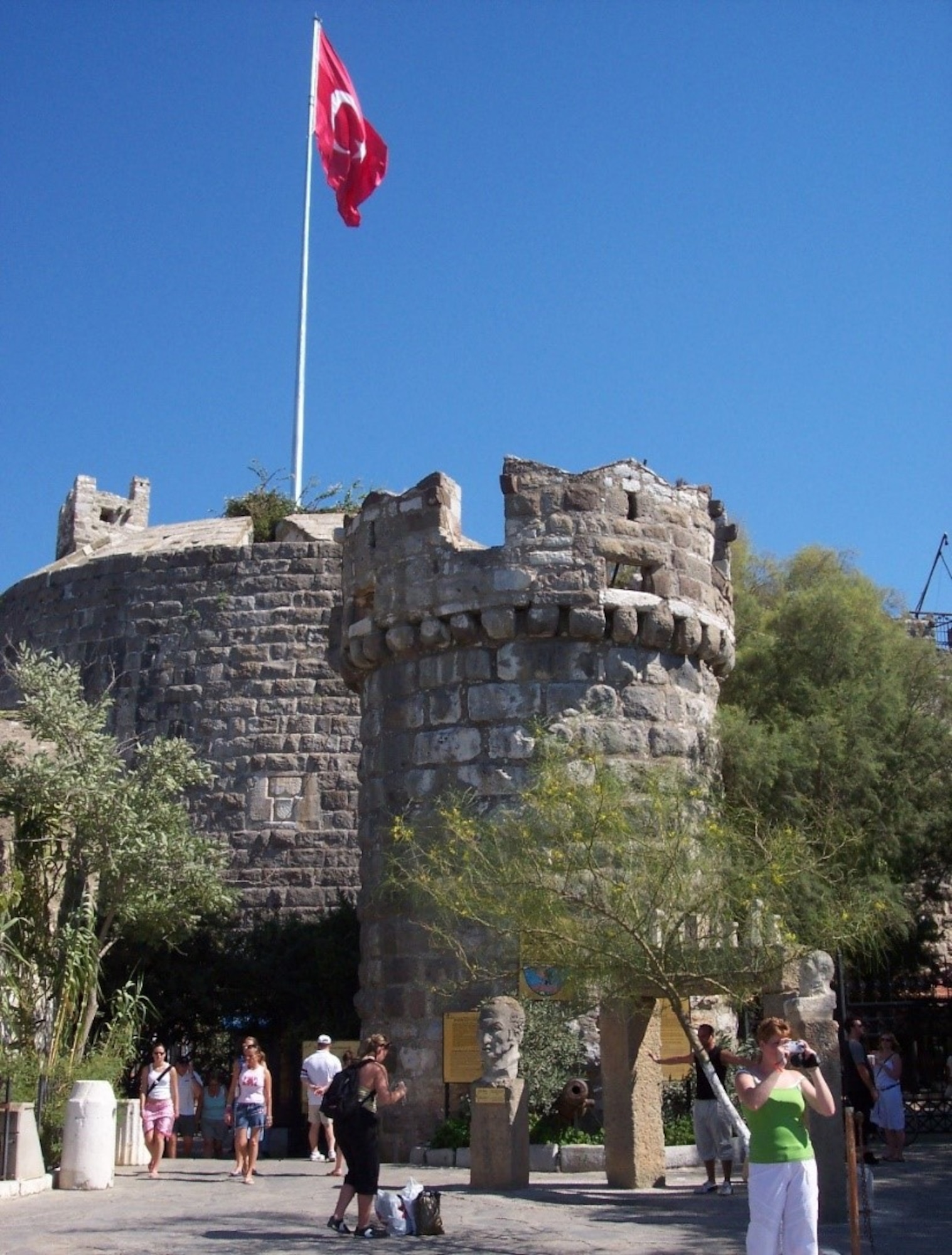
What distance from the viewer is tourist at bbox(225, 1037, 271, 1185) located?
10.9m

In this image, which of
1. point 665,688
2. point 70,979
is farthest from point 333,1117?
point 665,688

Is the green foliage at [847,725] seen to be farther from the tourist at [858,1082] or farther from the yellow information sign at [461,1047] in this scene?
the yellow information sign at [461,1047]

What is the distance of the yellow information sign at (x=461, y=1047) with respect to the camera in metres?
12.1

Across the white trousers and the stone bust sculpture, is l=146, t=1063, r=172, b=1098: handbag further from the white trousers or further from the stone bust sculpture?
the white trousers

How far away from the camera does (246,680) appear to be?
63.7 ft

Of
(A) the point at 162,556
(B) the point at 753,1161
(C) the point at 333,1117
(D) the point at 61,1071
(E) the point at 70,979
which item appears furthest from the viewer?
(A) the point at 162,556

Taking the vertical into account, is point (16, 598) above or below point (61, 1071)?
above

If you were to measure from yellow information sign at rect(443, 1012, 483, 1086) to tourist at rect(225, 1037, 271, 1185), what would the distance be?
169cm

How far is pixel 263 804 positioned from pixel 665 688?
7.50 meters

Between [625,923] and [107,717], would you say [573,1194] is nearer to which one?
[625,923]

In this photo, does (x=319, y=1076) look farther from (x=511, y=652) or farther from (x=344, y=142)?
(x=344, y=142)

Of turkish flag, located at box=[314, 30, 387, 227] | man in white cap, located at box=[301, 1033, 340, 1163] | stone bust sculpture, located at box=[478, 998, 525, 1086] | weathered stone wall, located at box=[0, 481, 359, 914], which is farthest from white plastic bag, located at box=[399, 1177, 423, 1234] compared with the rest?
turkish flag, located at box=[314, 30, 387, 227]

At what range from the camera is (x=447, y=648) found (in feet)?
42.8

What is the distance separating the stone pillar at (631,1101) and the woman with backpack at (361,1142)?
187cm
